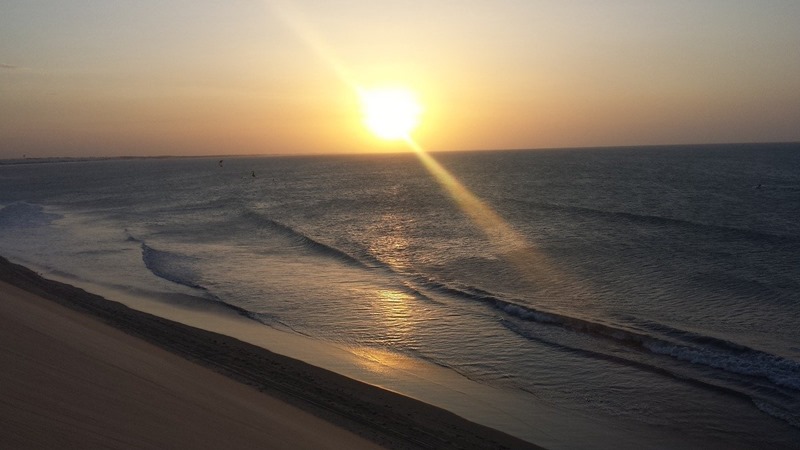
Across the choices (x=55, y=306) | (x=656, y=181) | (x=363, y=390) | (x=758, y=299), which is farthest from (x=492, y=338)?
(x=656, y=181)

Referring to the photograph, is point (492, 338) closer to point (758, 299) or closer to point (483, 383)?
point (483, 383)

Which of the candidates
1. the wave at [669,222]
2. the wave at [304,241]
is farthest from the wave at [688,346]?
the wave at [669,222]

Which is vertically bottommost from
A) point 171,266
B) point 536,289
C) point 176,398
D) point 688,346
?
point 171,266

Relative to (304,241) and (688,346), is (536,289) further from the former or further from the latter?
(304,241)

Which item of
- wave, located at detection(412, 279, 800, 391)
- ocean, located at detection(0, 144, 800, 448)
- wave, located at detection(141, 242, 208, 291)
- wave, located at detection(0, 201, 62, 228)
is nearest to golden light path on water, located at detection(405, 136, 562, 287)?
ocean, located at detection(0, 144, 800, 448)

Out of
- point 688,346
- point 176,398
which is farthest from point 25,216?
point 688,346

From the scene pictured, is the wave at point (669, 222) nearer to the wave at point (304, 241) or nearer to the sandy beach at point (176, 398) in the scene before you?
the wave at point (304, 241)

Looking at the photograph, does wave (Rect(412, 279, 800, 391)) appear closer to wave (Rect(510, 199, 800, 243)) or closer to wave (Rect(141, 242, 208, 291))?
wave (Rect(141, 242, 208, 291))

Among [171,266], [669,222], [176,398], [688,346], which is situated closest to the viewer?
[176,398]
